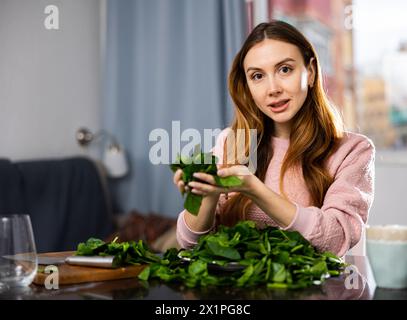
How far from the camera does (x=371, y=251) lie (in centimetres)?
122

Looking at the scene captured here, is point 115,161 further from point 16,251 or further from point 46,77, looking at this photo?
point 16,251

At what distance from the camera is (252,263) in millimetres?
1244

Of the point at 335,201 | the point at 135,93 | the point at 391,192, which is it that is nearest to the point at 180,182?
the point at 335,201

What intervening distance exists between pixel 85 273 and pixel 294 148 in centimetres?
76

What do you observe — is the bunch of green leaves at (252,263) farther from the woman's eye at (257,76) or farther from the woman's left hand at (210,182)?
the woman's eye at (257,76)

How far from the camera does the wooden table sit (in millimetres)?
1127

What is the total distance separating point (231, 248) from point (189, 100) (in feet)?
8.48

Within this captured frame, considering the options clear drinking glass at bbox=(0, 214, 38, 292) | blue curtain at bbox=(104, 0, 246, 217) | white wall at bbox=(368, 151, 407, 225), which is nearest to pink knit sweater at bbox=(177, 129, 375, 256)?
clear drinking glass at bbox=(0, 214, 38, 292)

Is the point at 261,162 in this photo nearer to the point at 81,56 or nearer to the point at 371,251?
the point at 371,251

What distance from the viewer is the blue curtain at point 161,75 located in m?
3.71

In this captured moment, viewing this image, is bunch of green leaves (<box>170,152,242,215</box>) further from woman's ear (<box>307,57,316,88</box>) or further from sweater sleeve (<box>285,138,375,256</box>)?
woman's ear (<box>307,57,316,88</box>)

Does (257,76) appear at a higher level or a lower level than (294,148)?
higher

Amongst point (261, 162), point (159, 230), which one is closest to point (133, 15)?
point (159, 230)

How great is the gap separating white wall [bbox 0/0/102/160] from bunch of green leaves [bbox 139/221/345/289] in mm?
2506
